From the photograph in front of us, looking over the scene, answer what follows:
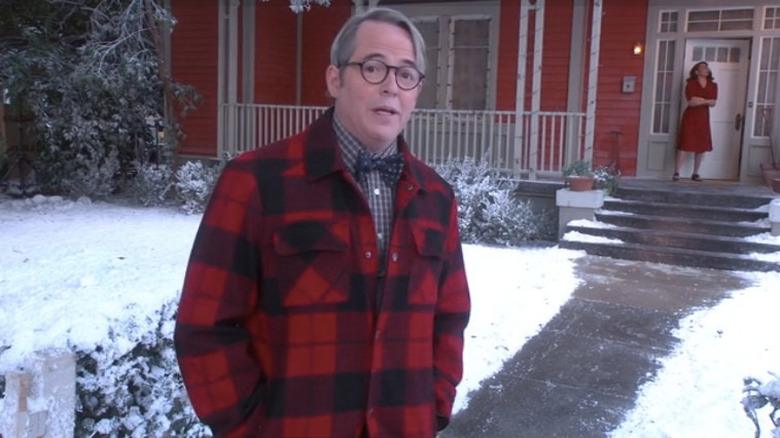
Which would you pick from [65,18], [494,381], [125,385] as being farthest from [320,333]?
[65,18]

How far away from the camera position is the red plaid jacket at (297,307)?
1.54m

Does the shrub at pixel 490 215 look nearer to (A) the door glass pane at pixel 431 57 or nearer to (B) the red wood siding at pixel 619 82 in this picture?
(B) the red wood siding at pixel 619 82

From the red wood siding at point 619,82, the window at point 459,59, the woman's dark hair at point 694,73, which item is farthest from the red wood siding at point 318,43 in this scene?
the woman's dark hair at point 694,73

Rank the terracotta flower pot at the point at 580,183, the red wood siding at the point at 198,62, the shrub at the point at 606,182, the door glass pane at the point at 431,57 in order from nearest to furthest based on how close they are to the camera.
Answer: the terracotta flower pot at the point at 580,183, the shrub at the point at 606,182, the door glass pane at the point at 431,57, the red wood siding at the point at 198,62

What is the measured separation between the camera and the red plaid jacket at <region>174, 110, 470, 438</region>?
154cm

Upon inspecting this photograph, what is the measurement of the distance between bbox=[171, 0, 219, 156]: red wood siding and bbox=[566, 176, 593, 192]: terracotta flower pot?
6.55m

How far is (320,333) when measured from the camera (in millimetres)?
1556

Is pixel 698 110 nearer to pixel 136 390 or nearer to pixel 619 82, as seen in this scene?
pixel 619 82

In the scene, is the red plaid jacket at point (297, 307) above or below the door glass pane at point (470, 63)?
below

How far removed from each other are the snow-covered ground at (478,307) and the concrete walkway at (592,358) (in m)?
0.10

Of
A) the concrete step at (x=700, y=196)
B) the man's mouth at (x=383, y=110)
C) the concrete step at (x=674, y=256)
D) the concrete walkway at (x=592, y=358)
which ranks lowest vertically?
the concrete walkway at (x=592, y=358)

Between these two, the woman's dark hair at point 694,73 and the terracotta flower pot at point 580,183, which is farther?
→ the woman's dark hair at point 694,73

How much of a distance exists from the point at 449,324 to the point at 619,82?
32.2ft

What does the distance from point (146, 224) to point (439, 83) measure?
543 centimetres
